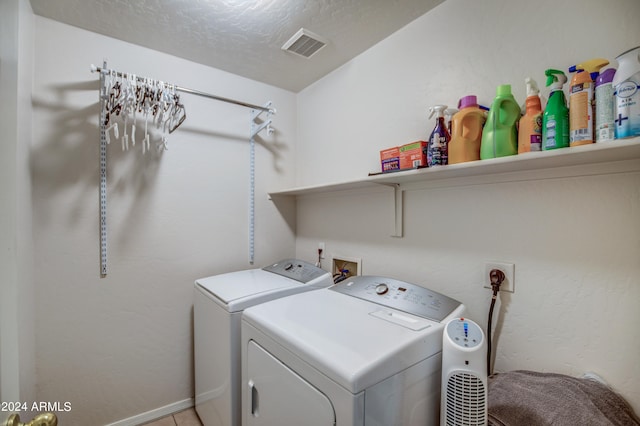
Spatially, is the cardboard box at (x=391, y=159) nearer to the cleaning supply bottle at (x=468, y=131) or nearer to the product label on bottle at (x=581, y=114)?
the cleaning supply bottle at (x=468, y=131)

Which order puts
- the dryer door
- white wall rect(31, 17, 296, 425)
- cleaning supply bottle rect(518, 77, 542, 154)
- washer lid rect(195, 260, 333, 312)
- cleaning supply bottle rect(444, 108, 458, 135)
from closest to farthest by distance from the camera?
1. the dryer door
2. cleaning supply bottle rect(518, 77, 542, 154)
3. cleaning supply bottle rect(444, 108, 458, 135)
4. washer lid rect(195, 260, 333, 312)
5. white wall rect(31, 17, 296, 425)

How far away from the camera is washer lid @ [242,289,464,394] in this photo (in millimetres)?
800

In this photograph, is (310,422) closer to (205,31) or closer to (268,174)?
(268,174)

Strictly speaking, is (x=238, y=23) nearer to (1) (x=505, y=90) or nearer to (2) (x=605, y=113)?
(1) (x=505, y=90)

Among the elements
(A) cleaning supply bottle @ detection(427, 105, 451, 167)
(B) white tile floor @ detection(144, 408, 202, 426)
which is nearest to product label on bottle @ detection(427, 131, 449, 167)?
(A) cleaning supply bottle @ detection(427, 105, 451, 167)

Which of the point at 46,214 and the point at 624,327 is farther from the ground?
the point at 46,214

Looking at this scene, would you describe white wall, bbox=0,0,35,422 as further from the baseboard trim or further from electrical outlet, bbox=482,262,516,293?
electrical outlet, bbox=482,262,516,293

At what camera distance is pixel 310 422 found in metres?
0.86

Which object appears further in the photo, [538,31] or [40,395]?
[40,395]

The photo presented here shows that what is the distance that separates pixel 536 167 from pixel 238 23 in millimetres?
1649

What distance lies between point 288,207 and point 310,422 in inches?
68.0

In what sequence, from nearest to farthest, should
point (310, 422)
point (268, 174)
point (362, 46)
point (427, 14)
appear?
point (310, 422) < point (427, 14) < point (362, 46) < point (268, 174)

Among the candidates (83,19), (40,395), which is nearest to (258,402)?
(40,395)

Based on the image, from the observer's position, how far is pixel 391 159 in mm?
1443
